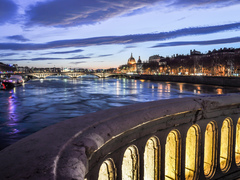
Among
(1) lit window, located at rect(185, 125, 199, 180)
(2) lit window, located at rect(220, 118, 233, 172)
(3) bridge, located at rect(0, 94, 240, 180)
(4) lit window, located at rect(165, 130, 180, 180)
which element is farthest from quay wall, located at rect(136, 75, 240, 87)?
(4) lit window, located at rect(165, 130, 180, 180)

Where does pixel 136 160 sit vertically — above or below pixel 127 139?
below

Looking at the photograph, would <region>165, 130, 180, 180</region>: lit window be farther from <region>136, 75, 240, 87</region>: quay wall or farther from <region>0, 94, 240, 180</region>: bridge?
<region>136, 75, 240, 87</region>: quay wall

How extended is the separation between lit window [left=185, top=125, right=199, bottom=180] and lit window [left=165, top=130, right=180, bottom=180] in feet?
0.92

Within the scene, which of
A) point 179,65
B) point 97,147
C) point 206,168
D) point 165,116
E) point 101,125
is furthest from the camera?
point 179,65

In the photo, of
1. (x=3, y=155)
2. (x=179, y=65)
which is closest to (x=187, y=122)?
(x=3, y=155)

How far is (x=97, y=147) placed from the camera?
1600 millimetres

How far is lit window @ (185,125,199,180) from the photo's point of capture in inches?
113

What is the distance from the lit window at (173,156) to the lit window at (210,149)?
621 mm

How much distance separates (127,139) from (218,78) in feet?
157

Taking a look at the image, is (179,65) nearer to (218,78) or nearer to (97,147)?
(218,78)

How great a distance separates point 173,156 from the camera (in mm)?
2715

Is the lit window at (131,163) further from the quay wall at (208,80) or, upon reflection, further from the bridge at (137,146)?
the quay wall at (208,80)

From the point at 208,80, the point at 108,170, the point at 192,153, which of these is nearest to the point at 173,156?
the point at 192,153

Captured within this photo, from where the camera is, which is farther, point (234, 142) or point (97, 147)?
point (234, 142)
